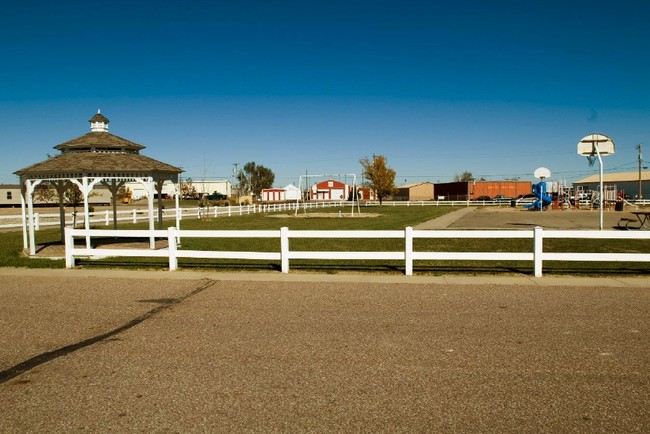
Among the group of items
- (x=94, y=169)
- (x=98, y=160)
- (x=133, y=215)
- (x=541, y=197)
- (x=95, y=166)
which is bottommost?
(x=133, y=215)

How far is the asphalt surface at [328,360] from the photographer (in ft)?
14.6

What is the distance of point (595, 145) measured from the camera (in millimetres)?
21188

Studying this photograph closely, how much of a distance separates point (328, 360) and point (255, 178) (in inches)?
4952

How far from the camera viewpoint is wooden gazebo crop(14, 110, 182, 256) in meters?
16.8

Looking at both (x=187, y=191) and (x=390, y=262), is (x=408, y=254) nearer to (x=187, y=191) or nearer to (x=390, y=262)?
(x=390, y=262)

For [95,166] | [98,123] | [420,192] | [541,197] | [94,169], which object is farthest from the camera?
[420,192]

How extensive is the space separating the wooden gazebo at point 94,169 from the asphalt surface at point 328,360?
741 centimetres

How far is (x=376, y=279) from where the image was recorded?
1138 centimetres

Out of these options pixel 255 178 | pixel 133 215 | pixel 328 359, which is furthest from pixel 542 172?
pixel 255 178

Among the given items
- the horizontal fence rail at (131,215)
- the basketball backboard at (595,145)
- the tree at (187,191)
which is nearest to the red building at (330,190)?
the tree at (187,191)

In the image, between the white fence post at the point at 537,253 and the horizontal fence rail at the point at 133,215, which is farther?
the horizontal fence rail at the point at 133,215

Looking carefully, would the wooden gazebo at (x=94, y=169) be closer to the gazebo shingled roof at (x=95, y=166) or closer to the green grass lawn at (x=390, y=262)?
the gazebo shingled roof at (x=95, y=166)

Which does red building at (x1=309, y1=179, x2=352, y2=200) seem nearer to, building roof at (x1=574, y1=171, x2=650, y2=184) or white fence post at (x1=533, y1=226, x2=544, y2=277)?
building roof at (x1=574, y1=171, x2=650, y2=184)

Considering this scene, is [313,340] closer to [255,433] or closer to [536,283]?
[255,433]
